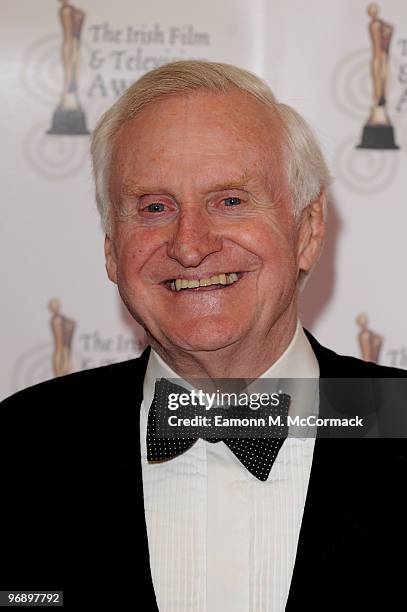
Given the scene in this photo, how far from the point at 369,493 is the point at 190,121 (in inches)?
32.5

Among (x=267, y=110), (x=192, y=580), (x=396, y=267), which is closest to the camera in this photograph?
(x=192, y=580)

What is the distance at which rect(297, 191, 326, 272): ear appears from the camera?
2.09 m

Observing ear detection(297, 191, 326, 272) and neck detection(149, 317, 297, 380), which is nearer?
neck detection(149, 317, 297, 380)

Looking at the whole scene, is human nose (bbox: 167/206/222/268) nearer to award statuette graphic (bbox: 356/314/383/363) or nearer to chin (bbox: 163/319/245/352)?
chin (bbox: 163/319/245/352)

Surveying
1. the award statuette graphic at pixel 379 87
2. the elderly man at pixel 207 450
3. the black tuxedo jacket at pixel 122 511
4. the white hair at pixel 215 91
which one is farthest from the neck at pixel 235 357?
the award statuette graphic at pixel 379 87

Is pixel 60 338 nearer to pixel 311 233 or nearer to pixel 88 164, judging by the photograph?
pixel 88 164

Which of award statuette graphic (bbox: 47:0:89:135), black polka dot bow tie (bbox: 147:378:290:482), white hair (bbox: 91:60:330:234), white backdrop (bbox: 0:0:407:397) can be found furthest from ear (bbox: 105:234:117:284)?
award statuette graphic (bbox: 47:0:89:135)

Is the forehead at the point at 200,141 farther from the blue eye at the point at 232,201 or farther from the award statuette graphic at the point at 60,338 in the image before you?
the award statuette graphic at the point at 60,338

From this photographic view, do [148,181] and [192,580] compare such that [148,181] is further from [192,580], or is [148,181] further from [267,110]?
[192,580]

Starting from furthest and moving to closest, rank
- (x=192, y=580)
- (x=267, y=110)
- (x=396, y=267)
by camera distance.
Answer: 1. (x=396, y=267)
2. (x=267, y=110)
3. (x=192, y=580)

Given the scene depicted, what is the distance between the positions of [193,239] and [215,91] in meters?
0.33

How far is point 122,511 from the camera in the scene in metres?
1.90

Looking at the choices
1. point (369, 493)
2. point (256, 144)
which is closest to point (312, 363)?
point (369, 493)

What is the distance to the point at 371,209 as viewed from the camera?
9.07 ft
